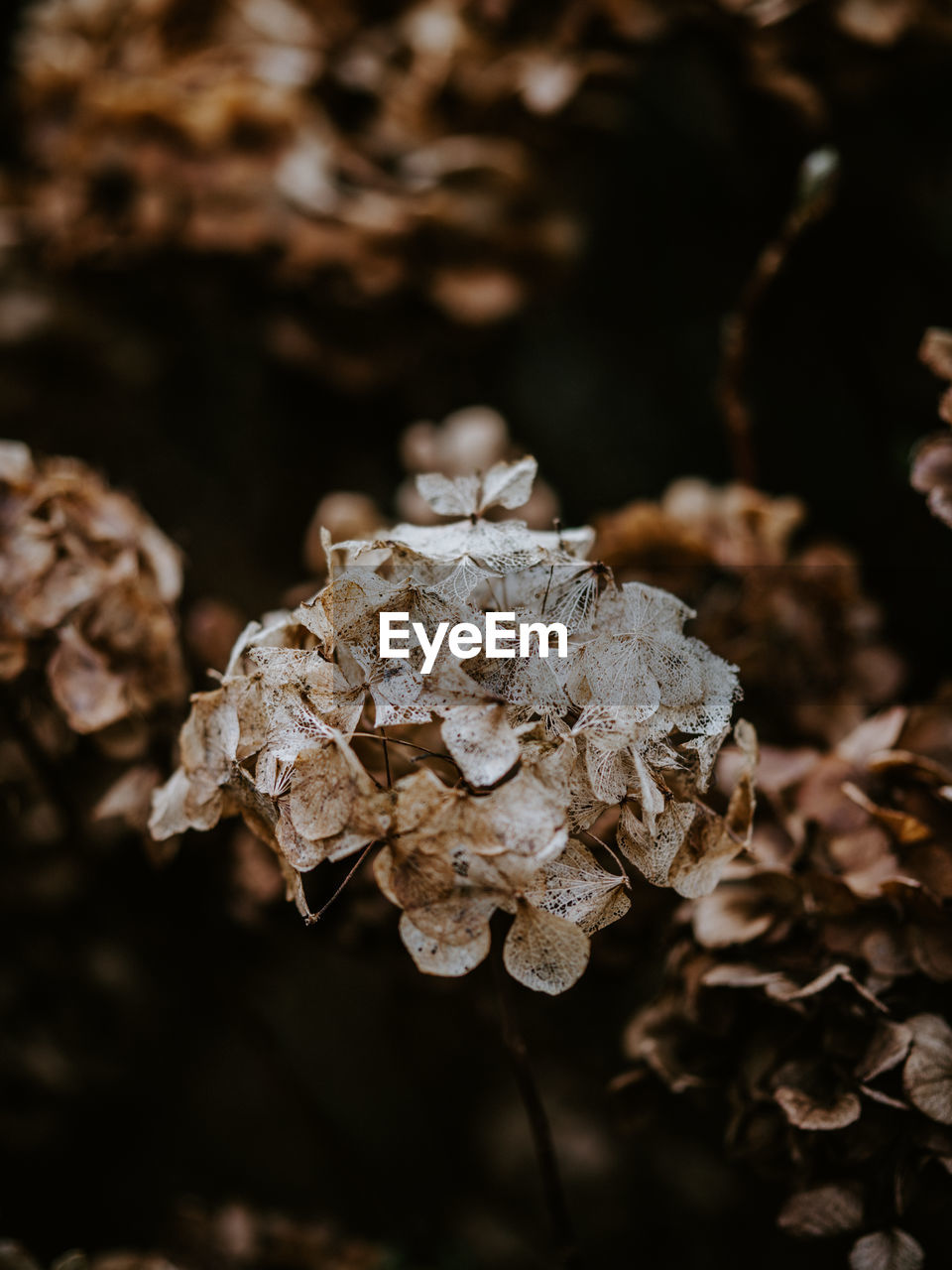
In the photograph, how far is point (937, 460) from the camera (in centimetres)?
51

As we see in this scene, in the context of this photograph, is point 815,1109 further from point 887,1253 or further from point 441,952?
point 441,952

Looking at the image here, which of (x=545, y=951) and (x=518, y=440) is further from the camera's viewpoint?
(x=518, y=440)

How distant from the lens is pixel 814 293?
93 centimetres

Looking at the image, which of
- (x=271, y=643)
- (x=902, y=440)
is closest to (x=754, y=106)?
(x=902, y=440)

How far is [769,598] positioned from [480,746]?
411 mm

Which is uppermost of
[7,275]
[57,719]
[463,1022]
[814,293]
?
[814,293]

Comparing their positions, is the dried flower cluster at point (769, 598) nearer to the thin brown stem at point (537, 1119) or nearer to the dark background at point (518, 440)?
the dark background at point (518, 440)

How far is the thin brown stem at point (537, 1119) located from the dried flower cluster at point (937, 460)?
35 cm

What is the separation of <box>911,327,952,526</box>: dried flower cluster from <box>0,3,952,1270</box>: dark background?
0.93 feet

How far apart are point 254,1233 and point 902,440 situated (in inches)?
34.7

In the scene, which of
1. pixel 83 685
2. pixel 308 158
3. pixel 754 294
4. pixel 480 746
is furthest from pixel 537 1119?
pixel 308 158

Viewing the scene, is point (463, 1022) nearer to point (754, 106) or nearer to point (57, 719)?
point (57, 719)

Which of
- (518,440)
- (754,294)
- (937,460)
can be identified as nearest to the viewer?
(937,460)

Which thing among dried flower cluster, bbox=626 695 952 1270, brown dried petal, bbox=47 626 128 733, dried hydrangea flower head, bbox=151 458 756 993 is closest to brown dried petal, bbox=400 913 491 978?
dried hydrangea flower head, bbox=151 458 756 993
